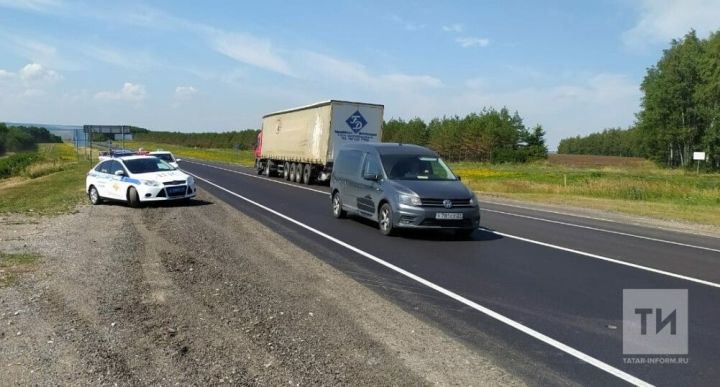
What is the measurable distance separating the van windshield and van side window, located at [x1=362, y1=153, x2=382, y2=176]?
0.56 ft

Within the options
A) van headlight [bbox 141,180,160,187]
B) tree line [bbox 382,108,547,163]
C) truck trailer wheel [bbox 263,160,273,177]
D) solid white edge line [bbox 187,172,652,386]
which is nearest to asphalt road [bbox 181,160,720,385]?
solid white edge line [bbox 187,172,652,386]

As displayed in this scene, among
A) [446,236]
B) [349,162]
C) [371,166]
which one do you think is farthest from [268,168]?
[446,236]

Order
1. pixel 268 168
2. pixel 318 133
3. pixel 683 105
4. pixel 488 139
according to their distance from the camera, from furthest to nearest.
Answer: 1. pixel 488 139
2. pixel 683 105
3. pixel 268 168
4. pixel 318 133

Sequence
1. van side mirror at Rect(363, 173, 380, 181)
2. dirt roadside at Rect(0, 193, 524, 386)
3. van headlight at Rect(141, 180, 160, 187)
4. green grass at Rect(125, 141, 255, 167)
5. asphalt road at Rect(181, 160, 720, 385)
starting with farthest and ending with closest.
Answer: green grass at Rect(125, 141, 255, 167)
van headlight at Rect(141, 180, 160, 187)
van side mirror at Rect(363, 173, 380, 181)
asphalt road at Rect(181, 160, 720, 385)
dirt roadside at Rect(0, 193, 524, 386)

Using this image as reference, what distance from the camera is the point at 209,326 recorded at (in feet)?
19.5

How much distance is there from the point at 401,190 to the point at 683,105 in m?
68.2

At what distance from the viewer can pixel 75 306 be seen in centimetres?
656

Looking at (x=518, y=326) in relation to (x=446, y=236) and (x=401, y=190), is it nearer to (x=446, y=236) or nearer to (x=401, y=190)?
(x=401, y=190)

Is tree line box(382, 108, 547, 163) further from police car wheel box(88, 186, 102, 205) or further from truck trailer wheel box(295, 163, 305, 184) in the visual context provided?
police car wheel box(88, 186, 102, 205)

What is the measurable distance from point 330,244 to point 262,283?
358 cm

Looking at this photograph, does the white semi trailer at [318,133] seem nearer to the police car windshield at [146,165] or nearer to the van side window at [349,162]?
the police car windshield at [146,165]

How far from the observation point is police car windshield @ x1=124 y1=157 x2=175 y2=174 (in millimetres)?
18688

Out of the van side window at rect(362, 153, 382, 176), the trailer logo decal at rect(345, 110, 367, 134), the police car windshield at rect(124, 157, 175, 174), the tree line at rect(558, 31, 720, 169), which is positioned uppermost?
the tree line at rect(558, 31, 720, 169)

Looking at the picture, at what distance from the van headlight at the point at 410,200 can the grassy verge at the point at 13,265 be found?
20.8 ft
